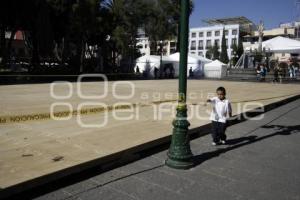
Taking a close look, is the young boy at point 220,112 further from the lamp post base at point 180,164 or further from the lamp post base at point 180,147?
the lamp post base at point 180,164

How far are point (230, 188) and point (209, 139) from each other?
9.54 ft

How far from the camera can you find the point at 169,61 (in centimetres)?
3931

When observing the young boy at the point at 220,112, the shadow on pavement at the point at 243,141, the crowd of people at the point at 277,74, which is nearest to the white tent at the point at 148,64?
the crowd of people at the point at 277,74

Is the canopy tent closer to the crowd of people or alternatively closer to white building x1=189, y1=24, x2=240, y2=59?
the crowd of people

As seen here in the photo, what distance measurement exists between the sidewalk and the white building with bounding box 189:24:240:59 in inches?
3960

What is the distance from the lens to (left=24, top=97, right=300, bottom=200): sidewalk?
4371 mm

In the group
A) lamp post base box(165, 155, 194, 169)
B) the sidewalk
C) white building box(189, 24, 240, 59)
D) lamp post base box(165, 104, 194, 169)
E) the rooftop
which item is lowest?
the sidewalk

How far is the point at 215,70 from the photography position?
41969 millimetres

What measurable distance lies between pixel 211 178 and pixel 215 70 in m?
37.9

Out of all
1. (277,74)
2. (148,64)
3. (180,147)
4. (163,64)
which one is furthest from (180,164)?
(148,64)

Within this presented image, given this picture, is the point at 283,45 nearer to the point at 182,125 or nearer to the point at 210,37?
the point at 182,125

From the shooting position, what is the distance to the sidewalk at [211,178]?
14.3ft

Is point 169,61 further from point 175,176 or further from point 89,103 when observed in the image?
point 175,176

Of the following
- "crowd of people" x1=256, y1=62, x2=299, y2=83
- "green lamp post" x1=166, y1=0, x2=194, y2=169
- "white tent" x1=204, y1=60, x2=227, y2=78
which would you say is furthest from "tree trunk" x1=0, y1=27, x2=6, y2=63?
"green lamp post" x1=166, y1=0, x2=194, y2=169
